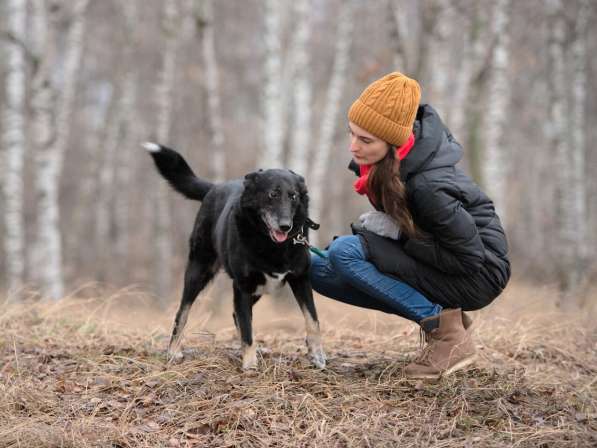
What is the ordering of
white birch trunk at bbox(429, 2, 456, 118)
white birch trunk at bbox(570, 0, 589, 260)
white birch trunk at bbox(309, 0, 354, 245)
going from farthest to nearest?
white birch trunk at bbox(309, 0, 354, 245), white birch trunk at bbox(570, 0, 589, 260), white birch trunk at bbox(429, 2, 456, 118)

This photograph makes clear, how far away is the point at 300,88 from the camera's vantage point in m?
9.33

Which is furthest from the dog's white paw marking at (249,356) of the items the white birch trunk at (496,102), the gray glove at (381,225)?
the white birch trunk at (496,102)

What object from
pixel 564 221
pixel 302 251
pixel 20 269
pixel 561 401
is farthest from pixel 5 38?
pixel 564 221

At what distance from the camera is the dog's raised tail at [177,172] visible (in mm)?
4336

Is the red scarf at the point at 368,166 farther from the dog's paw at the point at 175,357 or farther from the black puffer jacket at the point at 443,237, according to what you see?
the dog's paw at the point at 175,357

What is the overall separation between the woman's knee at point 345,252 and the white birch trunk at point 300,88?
547 centimetres

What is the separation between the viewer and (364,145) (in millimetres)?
3348

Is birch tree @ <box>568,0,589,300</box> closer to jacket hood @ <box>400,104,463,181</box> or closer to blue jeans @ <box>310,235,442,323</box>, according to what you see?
blue jeans @ <box>310,235,442,323</box>

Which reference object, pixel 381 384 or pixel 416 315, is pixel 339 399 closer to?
pixel 381 384

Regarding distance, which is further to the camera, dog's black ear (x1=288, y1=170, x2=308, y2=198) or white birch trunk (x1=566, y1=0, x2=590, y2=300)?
white birch trunk (x1=566, y1=0, x2=590, y2=300)

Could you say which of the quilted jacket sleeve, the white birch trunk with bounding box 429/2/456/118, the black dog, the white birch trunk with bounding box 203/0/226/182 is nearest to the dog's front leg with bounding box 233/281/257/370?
the black dog

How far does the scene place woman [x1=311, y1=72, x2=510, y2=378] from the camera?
324 cm

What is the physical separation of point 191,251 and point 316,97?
57.6 ft

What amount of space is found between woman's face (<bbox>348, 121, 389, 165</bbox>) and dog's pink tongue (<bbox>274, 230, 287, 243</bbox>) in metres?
0.60
